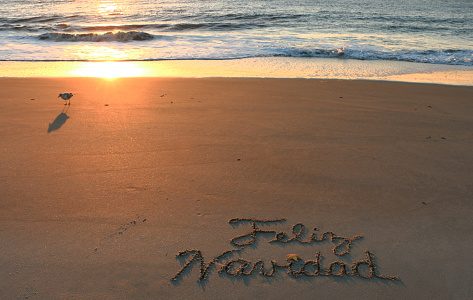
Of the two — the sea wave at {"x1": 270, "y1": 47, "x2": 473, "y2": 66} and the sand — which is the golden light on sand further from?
the sea wave at {"x1": 270, "y1": 47, "x2": 473, "y2": 66}

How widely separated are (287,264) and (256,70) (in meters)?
7.01

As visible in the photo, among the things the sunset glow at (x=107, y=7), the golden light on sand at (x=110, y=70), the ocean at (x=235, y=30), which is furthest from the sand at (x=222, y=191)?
the sunset glow at (x=107, y=7)

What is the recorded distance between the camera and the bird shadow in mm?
4965

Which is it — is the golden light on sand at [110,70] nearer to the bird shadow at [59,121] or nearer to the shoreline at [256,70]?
the shoreline at [256,70]

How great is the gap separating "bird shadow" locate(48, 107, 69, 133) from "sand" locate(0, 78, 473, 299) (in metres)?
0.01

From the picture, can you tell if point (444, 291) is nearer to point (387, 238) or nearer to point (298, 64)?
point (387, 238)

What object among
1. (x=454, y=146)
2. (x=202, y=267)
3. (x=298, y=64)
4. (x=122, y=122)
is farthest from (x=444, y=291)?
(x=298, y=64)

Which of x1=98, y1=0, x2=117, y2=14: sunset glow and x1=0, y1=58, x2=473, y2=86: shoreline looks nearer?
x1=0, y1=58, x2=473, y2=86: shoreline

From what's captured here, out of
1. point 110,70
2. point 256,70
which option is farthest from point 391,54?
point 110,70

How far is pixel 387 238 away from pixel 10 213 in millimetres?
2618

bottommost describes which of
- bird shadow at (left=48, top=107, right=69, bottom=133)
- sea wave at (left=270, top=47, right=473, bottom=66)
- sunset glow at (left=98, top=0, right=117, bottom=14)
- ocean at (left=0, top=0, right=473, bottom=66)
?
sunset glow at (left=98, top=0, right=117, bottom=14)

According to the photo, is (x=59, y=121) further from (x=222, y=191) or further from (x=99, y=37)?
(x=99, y=37)

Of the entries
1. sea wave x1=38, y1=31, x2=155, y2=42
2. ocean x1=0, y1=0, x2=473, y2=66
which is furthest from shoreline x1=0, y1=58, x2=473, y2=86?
sea wave x1=38, y1=31, x2=155, y2=42

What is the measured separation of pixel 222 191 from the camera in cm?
365
